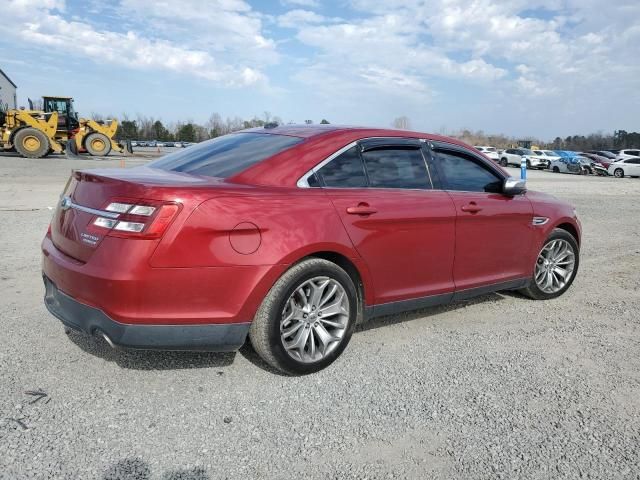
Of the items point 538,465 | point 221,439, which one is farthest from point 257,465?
point 538,465

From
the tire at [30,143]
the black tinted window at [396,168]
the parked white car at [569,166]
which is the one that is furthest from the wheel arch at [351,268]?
the parked white car at [569,166]

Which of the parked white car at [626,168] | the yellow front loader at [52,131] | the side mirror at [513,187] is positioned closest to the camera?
the side mirror at [513,187]

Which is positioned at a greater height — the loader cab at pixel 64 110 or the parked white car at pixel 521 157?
the loader cab at pixel 64 110

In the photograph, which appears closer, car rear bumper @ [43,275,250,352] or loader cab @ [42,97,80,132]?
car rear bumper @ [43,275,250,352]

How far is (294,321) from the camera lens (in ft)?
11.0

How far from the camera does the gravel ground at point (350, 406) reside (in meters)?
2.54

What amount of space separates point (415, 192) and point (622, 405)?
74.4 inches

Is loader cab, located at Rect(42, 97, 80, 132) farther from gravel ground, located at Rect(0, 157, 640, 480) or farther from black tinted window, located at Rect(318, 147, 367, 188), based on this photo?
black tinted window, located at Rect(318, 147, 367, 188)

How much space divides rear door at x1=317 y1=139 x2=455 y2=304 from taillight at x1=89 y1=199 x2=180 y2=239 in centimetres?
109

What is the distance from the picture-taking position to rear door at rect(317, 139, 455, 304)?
140 inches

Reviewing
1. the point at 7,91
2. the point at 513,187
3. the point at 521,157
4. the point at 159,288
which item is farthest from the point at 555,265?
the point at 7,91

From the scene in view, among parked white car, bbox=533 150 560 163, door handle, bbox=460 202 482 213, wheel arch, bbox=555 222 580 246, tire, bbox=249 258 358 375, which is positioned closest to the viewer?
tire, bbox=249 258 358 375

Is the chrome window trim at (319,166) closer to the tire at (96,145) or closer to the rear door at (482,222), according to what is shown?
the rear door at (482,222)

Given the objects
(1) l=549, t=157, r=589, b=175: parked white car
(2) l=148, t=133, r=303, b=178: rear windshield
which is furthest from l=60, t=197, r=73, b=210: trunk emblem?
(1) l=549, t=157, r=589, b=175: parked white car
